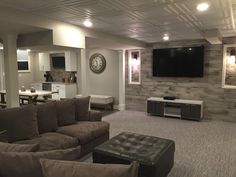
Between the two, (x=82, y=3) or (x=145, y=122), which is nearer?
(x=82, y=3)

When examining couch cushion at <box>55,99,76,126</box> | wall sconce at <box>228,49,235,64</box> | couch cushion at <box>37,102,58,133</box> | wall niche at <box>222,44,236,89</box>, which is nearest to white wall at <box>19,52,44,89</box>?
couch cushion at <box>55,99,76,126</box>

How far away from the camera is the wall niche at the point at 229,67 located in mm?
5504

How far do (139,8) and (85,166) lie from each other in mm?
2376

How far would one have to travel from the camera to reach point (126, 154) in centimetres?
251

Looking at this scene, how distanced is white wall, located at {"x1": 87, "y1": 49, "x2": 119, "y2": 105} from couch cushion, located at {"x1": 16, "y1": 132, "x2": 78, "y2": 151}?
14.7 ft

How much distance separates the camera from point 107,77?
751 cm

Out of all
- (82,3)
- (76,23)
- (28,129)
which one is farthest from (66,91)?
(82,3)

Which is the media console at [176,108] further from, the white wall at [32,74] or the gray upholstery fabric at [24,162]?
the white wall at [32,74]

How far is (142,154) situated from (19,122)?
1.76 metres

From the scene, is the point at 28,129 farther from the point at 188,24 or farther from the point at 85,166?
the point at 188,24

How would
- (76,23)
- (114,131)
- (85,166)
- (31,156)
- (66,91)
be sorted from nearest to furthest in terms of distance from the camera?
(85,166) → (31,156) → (76,23) → (114,131) → (66,91)

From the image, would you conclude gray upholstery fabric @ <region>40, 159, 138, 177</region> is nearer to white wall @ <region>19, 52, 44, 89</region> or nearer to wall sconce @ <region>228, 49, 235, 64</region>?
wall sconce @ <region>228, 49, 235, 64</region>

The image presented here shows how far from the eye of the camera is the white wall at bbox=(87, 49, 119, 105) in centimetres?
732

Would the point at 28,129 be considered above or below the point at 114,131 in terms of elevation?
above
